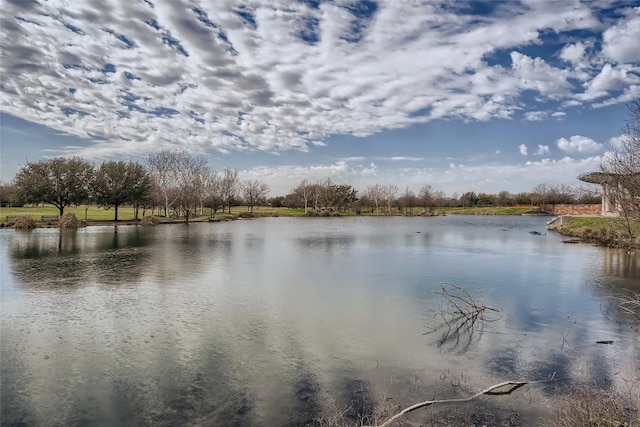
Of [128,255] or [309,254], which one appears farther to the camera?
[309,254]

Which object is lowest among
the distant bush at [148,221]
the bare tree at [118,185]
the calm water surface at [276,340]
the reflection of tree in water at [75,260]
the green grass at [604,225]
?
the calm water surface at [276,340]

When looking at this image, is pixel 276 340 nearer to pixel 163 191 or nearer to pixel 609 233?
pixel 609 233

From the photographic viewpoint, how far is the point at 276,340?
420 inches

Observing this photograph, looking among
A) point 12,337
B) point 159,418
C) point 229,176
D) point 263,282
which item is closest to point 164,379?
point 159,418

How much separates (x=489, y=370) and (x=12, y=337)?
37.0 feet

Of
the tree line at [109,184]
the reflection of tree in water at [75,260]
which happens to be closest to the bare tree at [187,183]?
the tree line at [109,184]

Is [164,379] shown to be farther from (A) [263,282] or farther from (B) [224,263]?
(B) [224,263]

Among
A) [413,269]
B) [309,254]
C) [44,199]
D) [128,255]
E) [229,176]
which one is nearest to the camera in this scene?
[413,269]

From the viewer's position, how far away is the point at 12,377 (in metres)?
8.26

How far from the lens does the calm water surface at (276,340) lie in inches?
291

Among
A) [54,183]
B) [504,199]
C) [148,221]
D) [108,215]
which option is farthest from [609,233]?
[504,199]

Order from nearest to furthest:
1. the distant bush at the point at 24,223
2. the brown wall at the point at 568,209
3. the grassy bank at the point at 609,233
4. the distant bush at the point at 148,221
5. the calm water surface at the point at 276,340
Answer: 1. the calm water surface at the point at 276,340
2. the grassy bank at the point at 609,233
3. the distant bush at the point at 24,223
4. the distant bush at the point at 148,221
5. the brown wall at the point at 568,209

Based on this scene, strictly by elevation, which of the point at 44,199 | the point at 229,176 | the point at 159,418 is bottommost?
the point at 159,418

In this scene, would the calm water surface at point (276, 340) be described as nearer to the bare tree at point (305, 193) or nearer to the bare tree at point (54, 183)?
the bare tree at point (54, 183)
